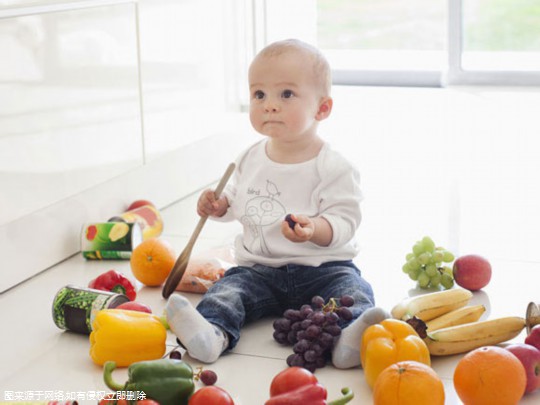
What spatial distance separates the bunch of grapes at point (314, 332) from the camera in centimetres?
198

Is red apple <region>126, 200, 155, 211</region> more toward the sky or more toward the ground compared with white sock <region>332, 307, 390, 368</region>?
more toward the sky

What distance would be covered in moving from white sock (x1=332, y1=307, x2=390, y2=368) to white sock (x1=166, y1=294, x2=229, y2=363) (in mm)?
253

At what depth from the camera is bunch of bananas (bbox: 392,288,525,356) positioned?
6.61 ft

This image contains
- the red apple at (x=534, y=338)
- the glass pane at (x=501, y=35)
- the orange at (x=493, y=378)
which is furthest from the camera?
the glass pane at (x=501, y=35)

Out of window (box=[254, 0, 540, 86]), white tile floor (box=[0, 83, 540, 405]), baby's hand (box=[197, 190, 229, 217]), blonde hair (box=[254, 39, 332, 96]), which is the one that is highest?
blonde hair (box=[254, 39, 332, 96])

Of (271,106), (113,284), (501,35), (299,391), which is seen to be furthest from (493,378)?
(501,35)

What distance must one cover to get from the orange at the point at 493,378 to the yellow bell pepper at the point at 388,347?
117 mm

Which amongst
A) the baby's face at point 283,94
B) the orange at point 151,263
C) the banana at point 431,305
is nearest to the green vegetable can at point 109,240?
the orange at point 151,263

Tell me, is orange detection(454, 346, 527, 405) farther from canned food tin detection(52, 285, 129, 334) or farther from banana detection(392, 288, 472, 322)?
canned food tin detection(52, 285, 129, 334)

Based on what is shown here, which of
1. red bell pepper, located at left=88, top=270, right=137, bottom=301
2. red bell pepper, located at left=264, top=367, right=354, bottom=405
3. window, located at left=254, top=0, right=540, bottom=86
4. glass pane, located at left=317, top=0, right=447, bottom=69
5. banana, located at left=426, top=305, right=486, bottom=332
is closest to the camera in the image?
red bell pepper, located at left=264, top=367, right=354, bottom=405

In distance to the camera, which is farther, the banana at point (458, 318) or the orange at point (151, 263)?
the orange at point (151, 263)

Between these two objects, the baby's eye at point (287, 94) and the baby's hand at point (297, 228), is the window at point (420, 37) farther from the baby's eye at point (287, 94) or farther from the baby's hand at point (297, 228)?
the baby's hand at point (297, 228)

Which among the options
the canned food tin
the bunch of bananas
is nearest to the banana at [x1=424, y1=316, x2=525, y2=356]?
the bunch of bananas

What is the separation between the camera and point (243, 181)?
95.8 inches
